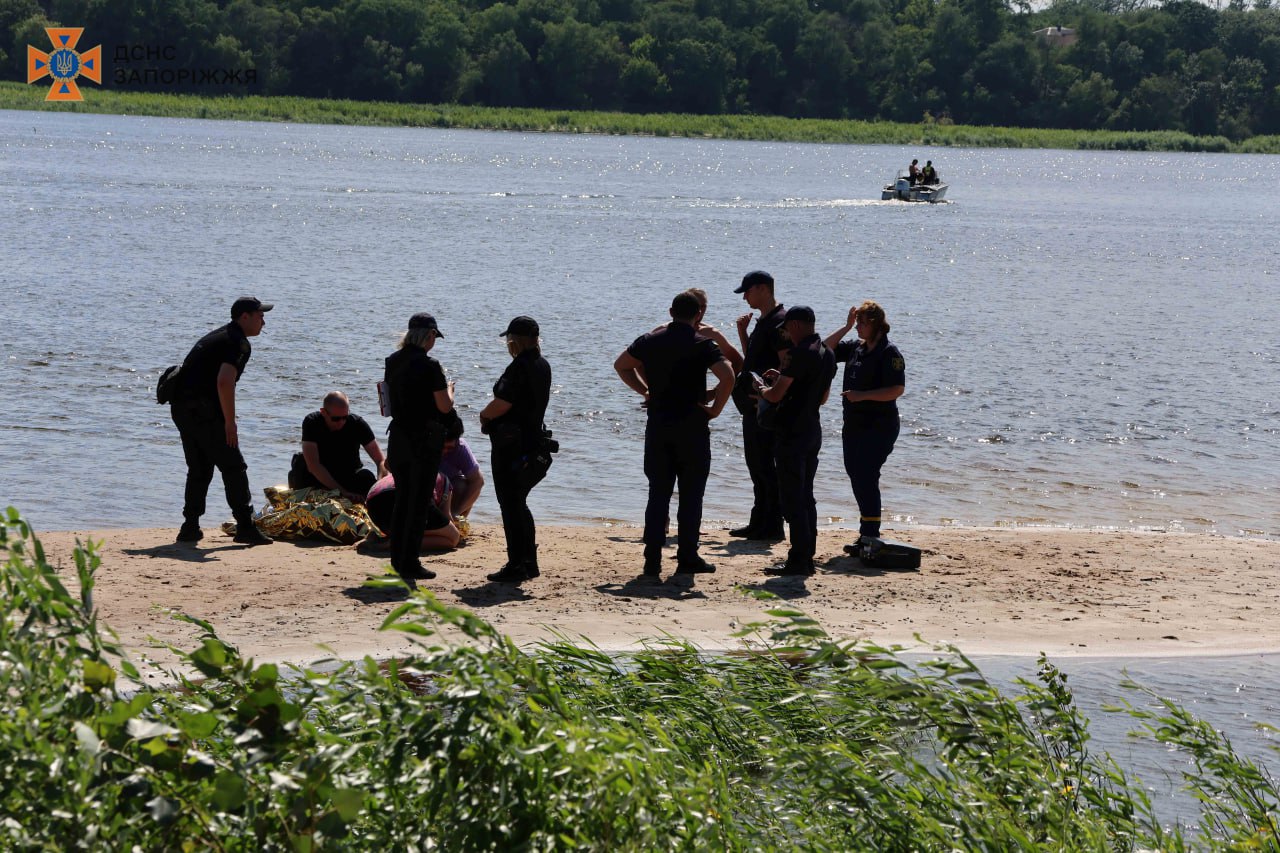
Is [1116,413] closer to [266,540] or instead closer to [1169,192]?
[266,540]

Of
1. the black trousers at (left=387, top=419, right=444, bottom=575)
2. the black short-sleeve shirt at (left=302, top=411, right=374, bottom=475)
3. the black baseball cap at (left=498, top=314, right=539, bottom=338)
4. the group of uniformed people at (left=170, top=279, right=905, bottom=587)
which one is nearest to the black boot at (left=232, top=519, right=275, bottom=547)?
the group of uniformed people at (left=170, top=279, right=905, bottom=587)

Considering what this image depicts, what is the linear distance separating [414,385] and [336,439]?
178 centimetres

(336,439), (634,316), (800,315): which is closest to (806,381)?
(800,315)

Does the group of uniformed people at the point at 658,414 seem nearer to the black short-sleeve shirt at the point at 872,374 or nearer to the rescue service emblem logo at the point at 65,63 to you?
the black short-sleeve shirt at the point at 872,374

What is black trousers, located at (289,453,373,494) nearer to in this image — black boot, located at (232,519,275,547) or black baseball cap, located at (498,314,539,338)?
black boot, located at (232,519,275,547)

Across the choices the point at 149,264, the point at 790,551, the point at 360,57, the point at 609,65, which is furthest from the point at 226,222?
the point at 609,65

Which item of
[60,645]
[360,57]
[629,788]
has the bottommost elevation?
[629,788]

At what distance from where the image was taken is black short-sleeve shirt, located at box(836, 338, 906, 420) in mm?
9656

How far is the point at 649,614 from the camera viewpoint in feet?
28.8

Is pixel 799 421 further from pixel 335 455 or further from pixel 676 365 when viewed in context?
pixel 335 455

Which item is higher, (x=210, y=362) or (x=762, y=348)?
(x=762, y=348)

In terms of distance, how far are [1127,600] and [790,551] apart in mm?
2104

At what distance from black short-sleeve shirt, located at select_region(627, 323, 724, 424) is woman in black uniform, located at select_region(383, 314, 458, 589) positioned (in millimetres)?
1153

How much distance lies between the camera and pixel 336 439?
1032 centimetres
